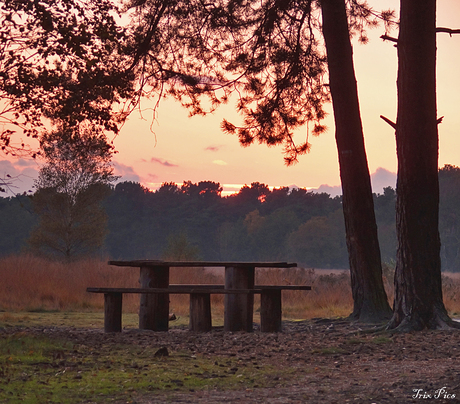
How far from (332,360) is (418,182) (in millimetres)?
2971

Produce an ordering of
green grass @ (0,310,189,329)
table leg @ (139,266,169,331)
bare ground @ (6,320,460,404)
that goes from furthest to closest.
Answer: green grass @ (0,310,189,329), table leg @ (139,266,169,331), bare ground @ (6,320,460,404)

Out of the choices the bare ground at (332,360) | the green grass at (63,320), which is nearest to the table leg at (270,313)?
the bare ground at (332,360)

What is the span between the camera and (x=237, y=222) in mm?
66250

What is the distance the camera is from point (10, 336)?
6695 millimetres

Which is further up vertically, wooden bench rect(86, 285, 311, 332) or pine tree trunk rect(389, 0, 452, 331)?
pine tree trunk rect(389, 0, 452, 331)

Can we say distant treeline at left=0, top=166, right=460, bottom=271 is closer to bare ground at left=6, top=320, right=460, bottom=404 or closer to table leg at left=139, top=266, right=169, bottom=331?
table leg at left=139, top=266, right=169, bottom=331

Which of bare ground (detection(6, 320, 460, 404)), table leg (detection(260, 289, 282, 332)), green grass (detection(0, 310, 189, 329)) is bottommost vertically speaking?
green grass (detection(0, 310, 189, 329))

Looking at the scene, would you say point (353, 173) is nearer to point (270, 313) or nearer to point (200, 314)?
point (270, 313)

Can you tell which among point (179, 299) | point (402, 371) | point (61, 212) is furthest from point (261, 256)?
point (402, 371)

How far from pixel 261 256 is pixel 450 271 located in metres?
18.4

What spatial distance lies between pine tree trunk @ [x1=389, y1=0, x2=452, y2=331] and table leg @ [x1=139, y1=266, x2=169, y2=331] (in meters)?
2.94

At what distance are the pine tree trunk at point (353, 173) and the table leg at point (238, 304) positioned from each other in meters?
1.99

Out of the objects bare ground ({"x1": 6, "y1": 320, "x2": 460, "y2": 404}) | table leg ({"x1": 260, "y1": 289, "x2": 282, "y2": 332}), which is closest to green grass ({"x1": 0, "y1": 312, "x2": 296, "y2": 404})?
bare ground ({"x1": 6, "y1": 320, "x2": 460, "y2": 404})

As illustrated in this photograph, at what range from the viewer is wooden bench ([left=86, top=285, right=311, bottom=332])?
7.86 m
